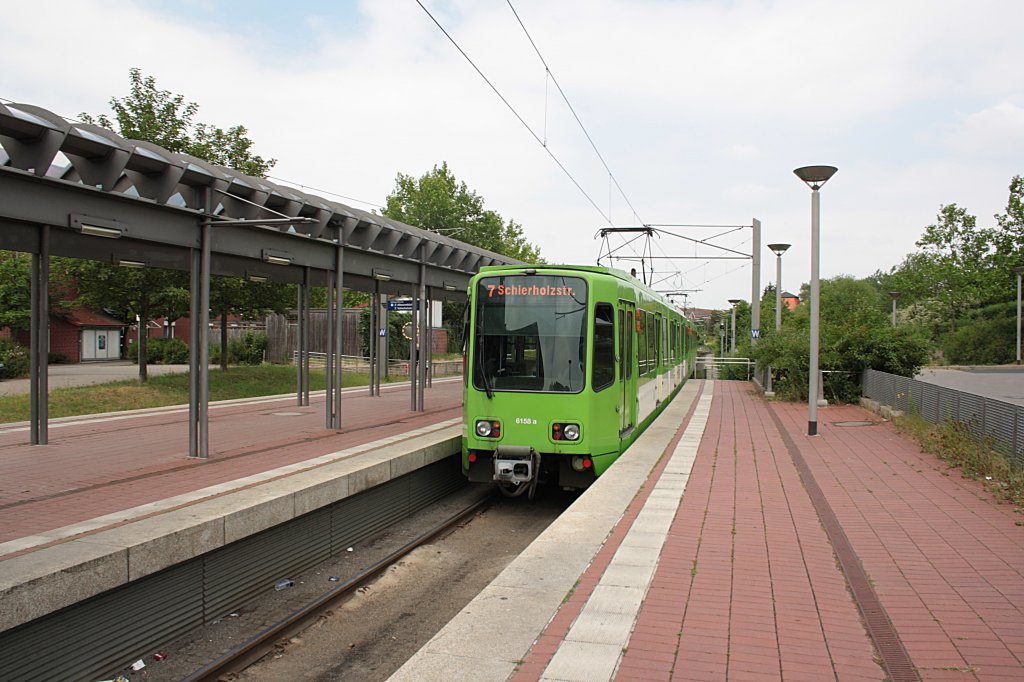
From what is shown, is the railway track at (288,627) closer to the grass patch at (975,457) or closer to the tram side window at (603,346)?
the tram side window at (603,346)

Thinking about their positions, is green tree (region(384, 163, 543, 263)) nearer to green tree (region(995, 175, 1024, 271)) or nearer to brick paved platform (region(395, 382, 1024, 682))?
green tree (region(995, 175, 1024, 271))

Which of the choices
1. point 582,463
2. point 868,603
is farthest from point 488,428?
point 868,603

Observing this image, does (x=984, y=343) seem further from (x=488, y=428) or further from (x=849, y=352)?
(x=488, y=428)

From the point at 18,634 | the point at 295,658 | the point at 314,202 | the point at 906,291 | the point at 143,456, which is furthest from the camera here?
the point at 906,291

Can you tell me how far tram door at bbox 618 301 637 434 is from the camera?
37.0 ft

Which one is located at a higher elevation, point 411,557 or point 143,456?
point 143,456

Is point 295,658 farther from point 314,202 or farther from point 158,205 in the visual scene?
point 314,202

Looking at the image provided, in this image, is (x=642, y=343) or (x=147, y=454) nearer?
(x=147, y=454)

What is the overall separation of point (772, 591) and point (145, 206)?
27.2ft

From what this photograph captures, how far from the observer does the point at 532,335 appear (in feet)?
34.2

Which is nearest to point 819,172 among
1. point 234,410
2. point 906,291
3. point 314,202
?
point 314,202

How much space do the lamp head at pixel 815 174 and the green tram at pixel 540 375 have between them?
19.2ft

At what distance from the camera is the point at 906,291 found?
6450 cm

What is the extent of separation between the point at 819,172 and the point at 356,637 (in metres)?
11.9
